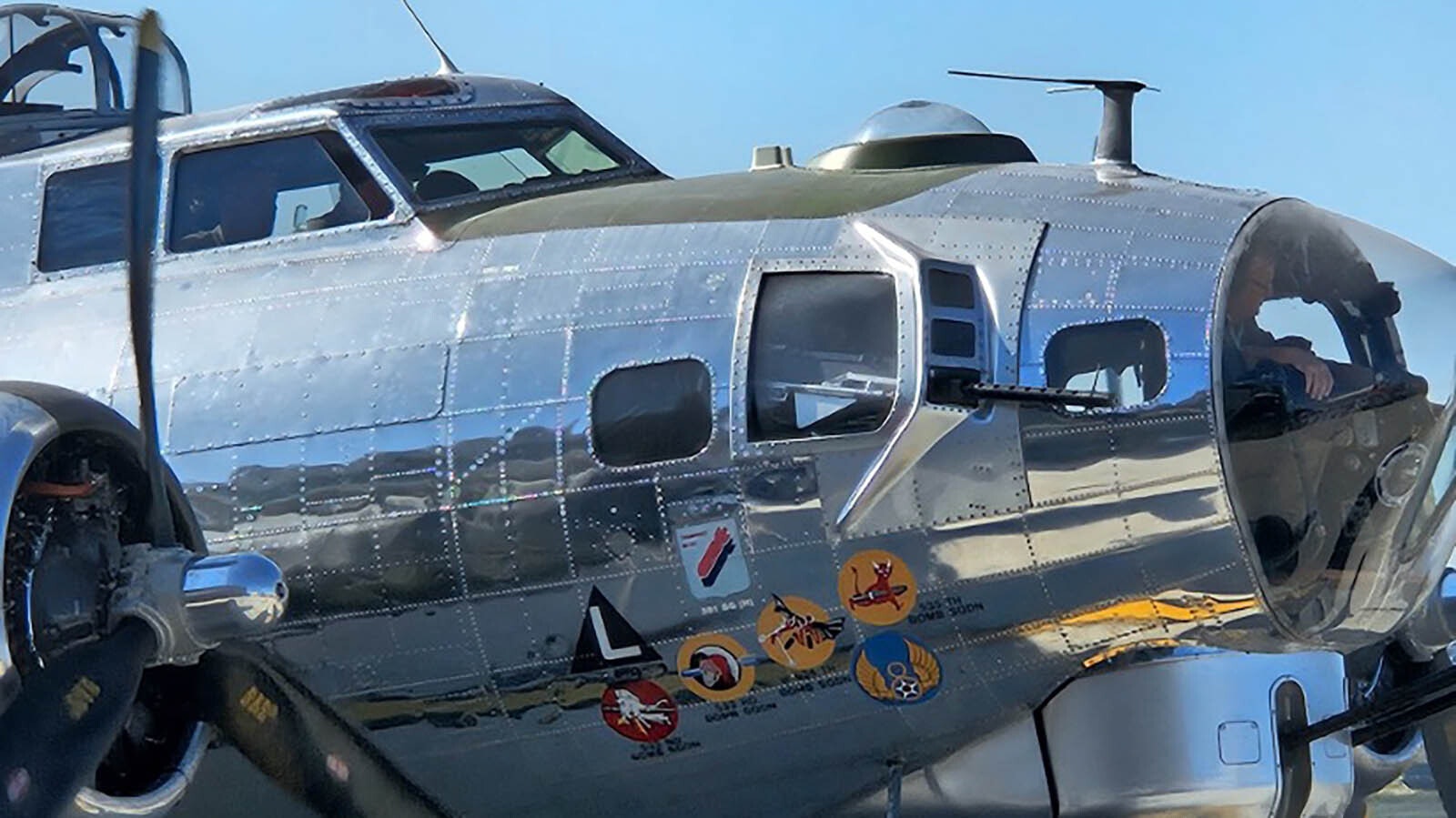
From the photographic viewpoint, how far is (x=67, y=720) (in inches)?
273

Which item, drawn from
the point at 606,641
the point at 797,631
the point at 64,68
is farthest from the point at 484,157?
the point at 64,68

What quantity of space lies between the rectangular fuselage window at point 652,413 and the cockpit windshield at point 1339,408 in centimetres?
188

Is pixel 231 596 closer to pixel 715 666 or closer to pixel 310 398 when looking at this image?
pixel 310 398

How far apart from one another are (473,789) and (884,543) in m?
1.96

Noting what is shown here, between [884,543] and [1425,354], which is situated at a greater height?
[1425,354]

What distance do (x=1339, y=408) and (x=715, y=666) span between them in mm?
2439

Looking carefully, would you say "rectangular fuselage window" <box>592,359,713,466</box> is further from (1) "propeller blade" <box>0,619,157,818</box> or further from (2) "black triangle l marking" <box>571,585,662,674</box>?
(1) "propeller blade" <box>0,619,157,818</box>

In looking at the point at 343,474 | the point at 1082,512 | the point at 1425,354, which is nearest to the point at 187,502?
the point at 343,474

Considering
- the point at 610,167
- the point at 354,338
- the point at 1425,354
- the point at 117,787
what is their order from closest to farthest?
the point at 117,787
the point at 1425,354
the point at 354,338
the point at 610,167

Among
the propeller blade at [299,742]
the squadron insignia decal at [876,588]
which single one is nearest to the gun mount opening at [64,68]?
the propeller blade at [299,742]

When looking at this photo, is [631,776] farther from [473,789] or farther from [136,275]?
[136,275]

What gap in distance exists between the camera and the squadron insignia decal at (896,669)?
7.80 m

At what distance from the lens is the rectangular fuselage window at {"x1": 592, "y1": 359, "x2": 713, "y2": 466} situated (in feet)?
26.0

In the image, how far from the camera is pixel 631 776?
8211 mm
